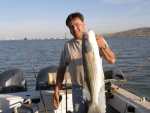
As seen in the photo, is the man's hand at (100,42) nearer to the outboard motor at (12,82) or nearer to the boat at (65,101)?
the boat at (65,101)

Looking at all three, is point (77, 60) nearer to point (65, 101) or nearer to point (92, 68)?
point (92, 68)

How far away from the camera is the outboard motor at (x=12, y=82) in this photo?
7117 mm

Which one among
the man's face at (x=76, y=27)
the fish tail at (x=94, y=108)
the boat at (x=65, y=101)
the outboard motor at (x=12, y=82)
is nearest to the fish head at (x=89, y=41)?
the man's face at (x=76, y=27)

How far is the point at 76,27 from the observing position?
4.12 m

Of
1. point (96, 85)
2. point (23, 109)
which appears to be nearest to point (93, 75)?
point (96, 85)

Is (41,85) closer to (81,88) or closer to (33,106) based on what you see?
(33,106)

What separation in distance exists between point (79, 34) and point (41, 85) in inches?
135

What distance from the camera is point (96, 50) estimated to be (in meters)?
3.46

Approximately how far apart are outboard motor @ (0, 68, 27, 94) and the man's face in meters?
3.61

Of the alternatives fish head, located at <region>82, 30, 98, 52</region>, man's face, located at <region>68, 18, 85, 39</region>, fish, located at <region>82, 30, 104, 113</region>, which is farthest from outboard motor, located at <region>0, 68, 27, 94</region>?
fish head, located at <region>82, 30, 98, 52</region>

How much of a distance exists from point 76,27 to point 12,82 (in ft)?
12.4

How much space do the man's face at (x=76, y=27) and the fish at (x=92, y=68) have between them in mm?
625

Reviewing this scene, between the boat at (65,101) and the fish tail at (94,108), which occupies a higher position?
the fish tail at (94,108)

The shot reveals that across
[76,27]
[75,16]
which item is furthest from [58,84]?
[75,16]
